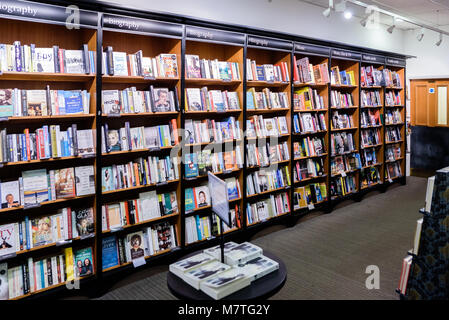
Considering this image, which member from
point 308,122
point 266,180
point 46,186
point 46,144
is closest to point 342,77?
point 308,122

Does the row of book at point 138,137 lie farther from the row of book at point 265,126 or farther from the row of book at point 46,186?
the row of book at point 265,126

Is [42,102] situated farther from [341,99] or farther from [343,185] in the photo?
[343,185]

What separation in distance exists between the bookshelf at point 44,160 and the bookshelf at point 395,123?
6.05 m

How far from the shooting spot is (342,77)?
6004mm

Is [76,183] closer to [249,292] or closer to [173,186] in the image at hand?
[173,186]

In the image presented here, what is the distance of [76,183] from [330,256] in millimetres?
2962

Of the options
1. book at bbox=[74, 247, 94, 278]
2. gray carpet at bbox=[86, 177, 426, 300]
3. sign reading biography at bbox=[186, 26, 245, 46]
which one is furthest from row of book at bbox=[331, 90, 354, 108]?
book at bbox=[74, 247, 94, 278]

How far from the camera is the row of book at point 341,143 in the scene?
19.3 feet

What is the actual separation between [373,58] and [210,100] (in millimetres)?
4021

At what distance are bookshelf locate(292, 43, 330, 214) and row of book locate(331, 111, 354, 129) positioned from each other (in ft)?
0.98

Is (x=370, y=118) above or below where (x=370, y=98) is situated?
below
